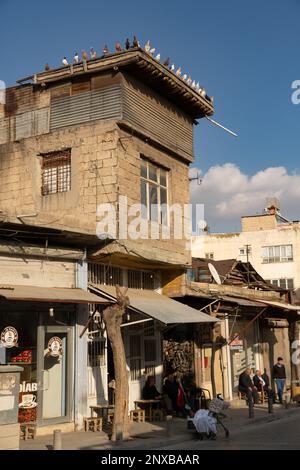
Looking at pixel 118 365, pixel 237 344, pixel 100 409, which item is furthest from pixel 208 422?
pixel 237 344

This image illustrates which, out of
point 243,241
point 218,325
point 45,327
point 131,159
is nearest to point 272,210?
point 243,241

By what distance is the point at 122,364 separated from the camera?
42.2ft

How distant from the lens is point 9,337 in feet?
42.6

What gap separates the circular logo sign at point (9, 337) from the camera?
507 inches

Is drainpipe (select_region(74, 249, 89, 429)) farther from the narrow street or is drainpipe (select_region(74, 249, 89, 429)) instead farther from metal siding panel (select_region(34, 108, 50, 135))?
metal siding panel (select_region(34, 108, 50, 135))

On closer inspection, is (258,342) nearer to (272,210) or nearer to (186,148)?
(186,148)

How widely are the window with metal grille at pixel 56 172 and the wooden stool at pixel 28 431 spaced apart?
706 centimetres

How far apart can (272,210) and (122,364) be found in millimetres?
45824

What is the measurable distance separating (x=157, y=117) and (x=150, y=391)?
8818mm

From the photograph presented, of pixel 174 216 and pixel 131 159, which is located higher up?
pixel 131 159

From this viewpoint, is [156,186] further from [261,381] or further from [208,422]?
[261,381]

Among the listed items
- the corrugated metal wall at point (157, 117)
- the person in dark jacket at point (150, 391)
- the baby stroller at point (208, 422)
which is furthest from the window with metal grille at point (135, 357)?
the corrugated metal wall at point (157, 117)

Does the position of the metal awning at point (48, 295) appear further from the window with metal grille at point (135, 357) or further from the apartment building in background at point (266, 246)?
the apartment building in background at point (266, 246)
